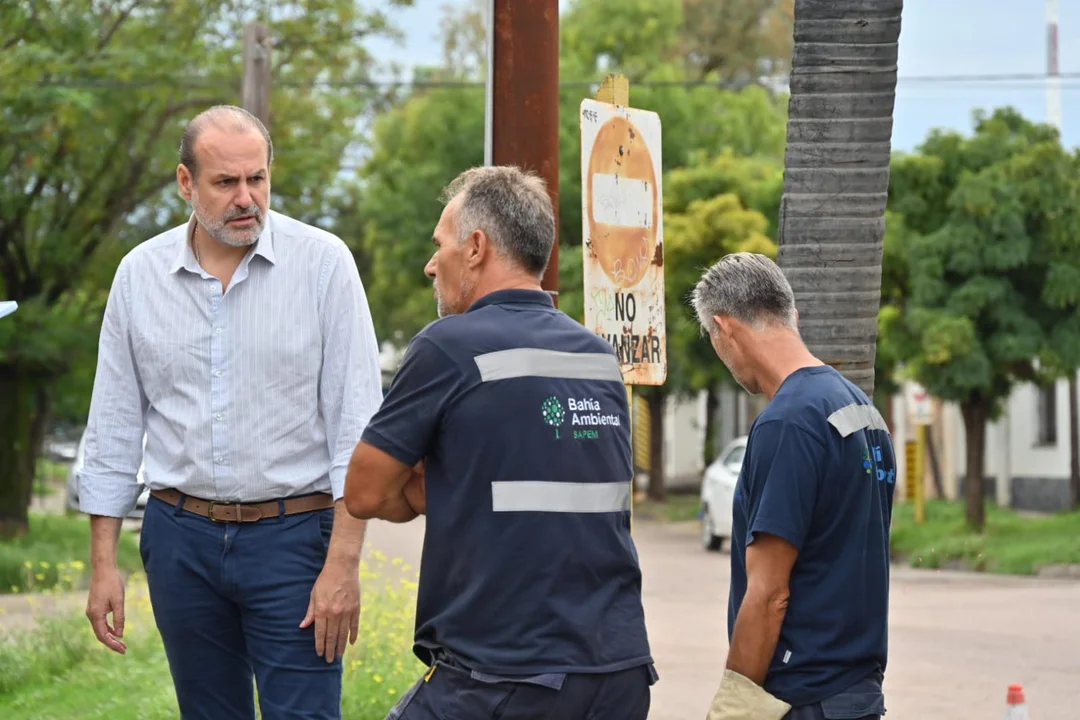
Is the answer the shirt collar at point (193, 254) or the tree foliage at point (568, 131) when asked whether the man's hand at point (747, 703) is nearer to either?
the shirt collar at point (193, 254)

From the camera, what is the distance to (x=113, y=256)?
21156mm

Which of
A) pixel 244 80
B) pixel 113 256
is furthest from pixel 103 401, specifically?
pixel 113 256

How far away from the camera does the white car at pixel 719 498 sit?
80.3 ft

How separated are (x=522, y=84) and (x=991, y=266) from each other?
1698 cm

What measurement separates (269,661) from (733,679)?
113 cm

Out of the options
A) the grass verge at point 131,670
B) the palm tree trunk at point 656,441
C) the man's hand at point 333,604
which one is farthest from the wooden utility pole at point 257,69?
the palm tree trunk at point 656,441

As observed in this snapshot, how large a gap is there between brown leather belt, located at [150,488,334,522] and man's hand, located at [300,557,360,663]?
0.20m

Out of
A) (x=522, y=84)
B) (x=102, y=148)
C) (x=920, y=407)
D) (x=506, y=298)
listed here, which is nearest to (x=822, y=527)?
(x=506, y=298)

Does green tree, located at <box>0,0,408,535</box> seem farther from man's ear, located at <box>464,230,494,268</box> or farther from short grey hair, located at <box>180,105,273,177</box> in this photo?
man's ear, located at <box>464,230,494,268</box>

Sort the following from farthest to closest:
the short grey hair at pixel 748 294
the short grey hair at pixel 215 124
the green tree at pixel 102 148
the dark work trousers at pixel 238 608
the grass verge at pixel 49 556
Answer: the green tree at pixel 102 148
the grass verge at pixel 49 556
the short grey hair at pixel 215 124
the dark work trousers at pixel 238 608
the short grey hair at pixel 748 294

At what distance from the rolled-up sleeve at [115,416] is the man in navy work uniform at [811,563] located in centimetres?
159

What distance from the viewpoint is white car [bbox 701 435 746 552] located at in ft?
80.3

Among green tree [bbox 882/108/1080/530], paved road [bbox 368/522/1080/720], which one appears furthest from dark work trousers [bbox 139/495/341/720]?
green tree [bbox 882/108/1080/530]

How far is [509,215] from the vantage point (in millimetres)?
3607
